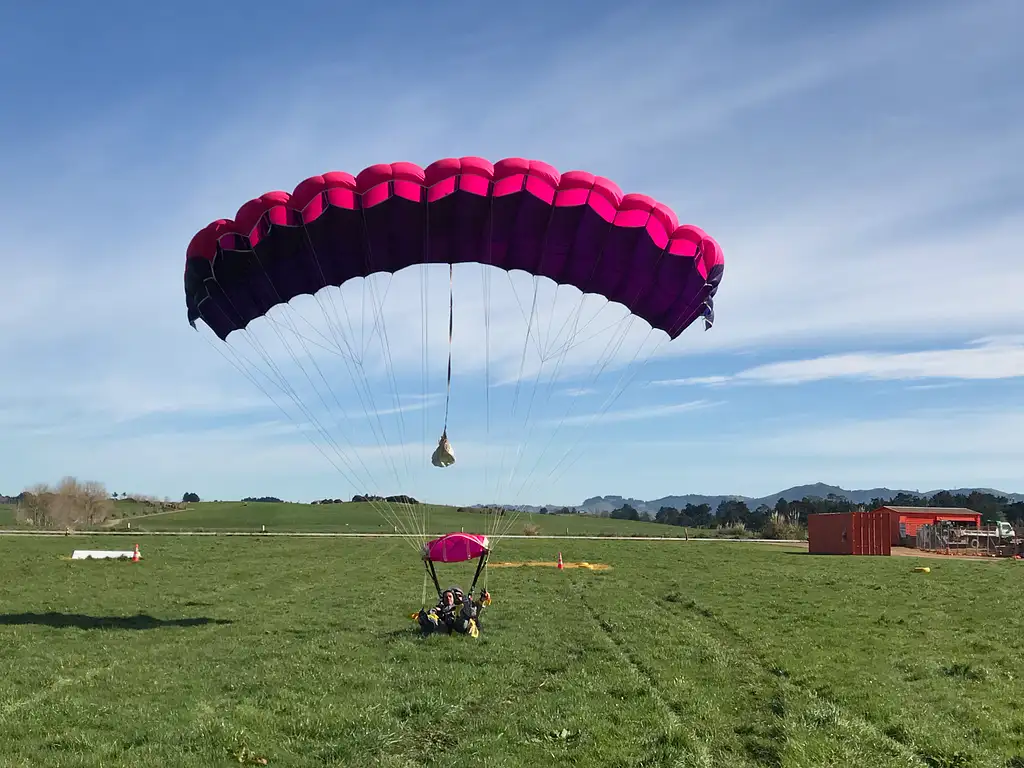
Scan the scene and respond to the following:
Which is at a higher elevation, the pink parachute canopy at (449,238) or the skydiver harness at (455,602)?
the pink parachute canopy at (449,238)

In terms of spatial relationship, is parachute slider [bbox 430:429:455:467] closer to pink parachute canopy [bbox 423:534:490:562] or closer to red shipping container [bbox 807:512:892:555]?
pink parachute canopy [bbox 423:534:490:562]

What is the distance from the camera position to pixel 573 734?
10.3 m

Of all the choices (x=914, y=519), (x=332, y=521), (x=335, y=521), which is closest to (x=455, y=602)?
(x=914, y=519)

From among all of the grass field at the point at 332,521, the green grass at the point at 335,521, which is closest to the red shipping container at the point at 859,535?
the grass field at the point at 332,521

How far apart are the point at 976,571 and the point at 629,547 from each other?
19031 mm

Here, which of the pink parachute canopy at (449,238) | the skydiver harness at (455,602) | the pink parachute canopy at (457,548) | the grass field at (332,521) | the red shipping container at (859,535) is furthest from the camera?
the grass field at (332,521)

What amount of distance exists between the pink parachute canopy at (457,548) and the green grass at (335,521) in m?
57.2

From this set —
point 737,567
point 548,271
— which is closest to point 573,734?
point 548,271

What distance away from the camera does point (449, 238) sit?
56.5ft

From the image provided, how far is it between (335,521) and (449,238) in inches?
2988

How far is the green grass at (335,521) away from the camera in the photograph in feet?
261

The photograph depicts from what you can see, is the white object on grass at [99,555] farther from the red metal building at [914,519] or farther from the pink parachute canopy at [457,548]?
the red metal building at [914,519]

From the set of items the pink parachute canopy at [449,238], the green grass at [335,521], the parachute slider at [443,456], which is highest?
the pink parachute canopy at [449,238]

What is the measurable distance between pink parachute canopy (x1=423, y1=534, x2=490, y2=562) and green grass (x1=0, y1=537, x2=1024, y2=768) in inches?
64.4
